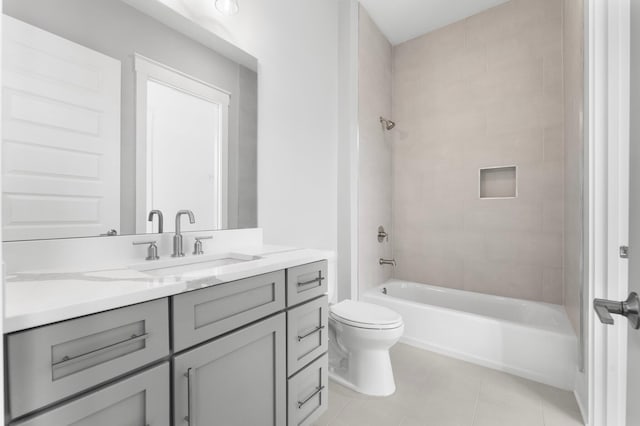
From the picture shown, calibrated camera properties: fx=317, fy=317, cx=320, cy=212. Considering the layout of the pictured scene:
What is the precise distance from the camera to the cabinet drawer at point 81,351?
2.05 ft

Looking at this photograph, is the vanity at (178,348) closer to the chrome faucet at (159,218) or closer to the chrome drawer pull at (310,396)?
the chrome drawer pull at (310,396)

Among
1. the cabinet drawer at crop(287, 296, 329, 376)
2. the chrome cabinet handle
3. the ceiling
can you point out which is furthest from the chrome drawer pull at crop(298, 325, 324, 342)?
the ceiling

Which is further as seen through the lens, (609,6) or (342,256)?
(342,256)

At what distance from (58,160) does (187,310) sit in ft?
2.42

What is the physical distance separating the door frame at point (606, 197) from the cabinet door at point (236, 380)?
1410mm

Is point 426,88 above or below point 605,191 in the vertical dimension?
above

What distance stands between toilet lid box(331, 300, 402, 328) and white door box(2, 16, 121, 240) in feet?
4.15

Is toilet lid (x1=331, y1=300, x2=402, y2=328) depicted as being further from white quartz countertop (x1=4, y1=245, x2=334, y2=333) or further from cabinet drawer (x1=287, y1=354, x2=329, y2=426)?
white quartz countertop (x1=4, y1=245, x2=334, y2=333)

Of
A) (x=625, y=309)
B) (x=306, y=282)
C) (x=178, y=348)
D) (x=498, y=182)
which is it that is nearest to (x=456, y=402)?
(x=306, y=282)

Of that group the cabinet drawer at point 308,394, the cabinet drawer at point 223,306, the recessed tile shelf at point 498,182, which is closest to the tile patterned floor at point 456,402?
the cabinet drawer at point 308,394

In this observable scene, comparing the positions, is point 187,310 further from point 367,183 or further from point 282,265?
point 367,183

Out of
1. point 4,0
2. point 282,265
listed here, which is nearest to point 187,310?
point 282,265

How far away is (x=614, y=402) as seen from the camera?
4.52 ft

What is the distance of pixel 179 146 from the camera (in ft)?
4.88
